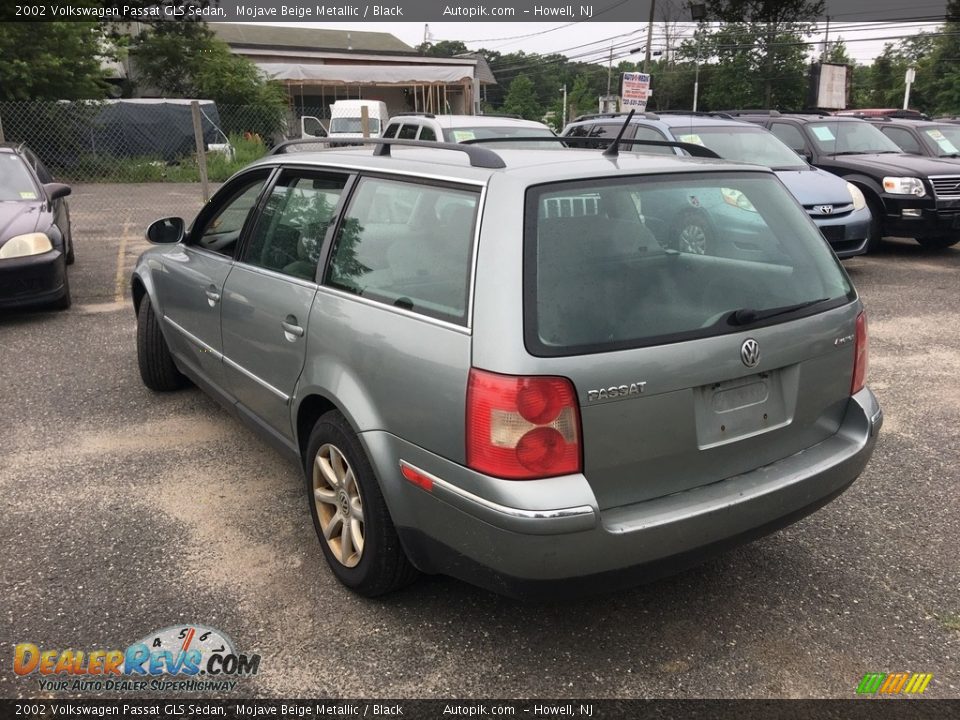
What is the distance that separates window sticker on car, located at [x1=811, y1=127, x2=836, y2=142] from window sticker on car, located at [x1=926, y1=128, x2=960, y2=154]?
2207mm

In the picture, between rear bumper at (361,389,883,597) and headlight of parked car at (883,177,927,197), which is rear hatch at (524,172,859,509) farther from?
headlight of parked car at (883,177,927,197)

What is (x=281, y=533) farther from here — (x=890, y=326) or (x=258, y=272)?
(x=890, y=326)

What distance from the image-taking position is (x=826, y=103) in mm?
17094

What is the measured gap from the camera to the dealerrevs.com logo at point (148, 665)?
2.65 meters

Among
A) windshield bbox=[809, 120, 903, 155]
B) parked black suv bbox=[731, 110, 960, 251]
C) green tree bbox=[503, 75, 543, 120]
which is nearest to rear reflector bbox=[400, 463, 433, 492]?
parked black suv bbox=[731, 110, 960, 251]

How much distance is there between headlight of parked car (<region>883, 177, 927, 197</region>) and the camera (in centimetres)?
997

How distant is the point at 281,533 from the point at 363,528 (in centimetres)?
85

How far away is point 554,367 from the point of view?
2336mm

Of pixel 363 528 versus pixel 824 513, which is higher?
pixel 363 528

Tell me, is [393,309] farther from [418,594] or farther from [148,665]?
[148,665]

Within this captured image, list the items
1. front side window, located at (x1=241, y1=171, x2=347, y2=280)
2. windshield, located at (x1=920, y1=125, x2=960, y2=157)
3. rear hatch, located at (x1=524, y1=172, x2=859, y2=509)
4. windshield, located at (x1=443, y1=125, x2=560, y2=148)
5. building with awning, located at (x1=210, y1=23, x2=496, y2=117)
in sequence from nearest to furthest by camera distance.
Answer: rear hatch, located at (x1=524, y1=172, x2=859, y2=509) → front side window, located at (x1=241, y1=171, x2=347, y2=280) → windshield, located at (x1=443, y1=125, x2=560, y2=148) → windshield, located at (x1=920, y1=125, x2=960, y2=157) → building with awning, located at (x1=210, y1=23, x2=496, y2=117)

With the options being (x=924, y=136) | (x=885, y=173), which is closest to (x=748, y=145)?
(x=885, y=173)

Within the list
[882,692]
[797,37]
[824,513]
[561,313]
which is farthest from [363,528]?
[797,37]

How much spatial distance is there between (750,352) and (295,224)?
2.02 metres
